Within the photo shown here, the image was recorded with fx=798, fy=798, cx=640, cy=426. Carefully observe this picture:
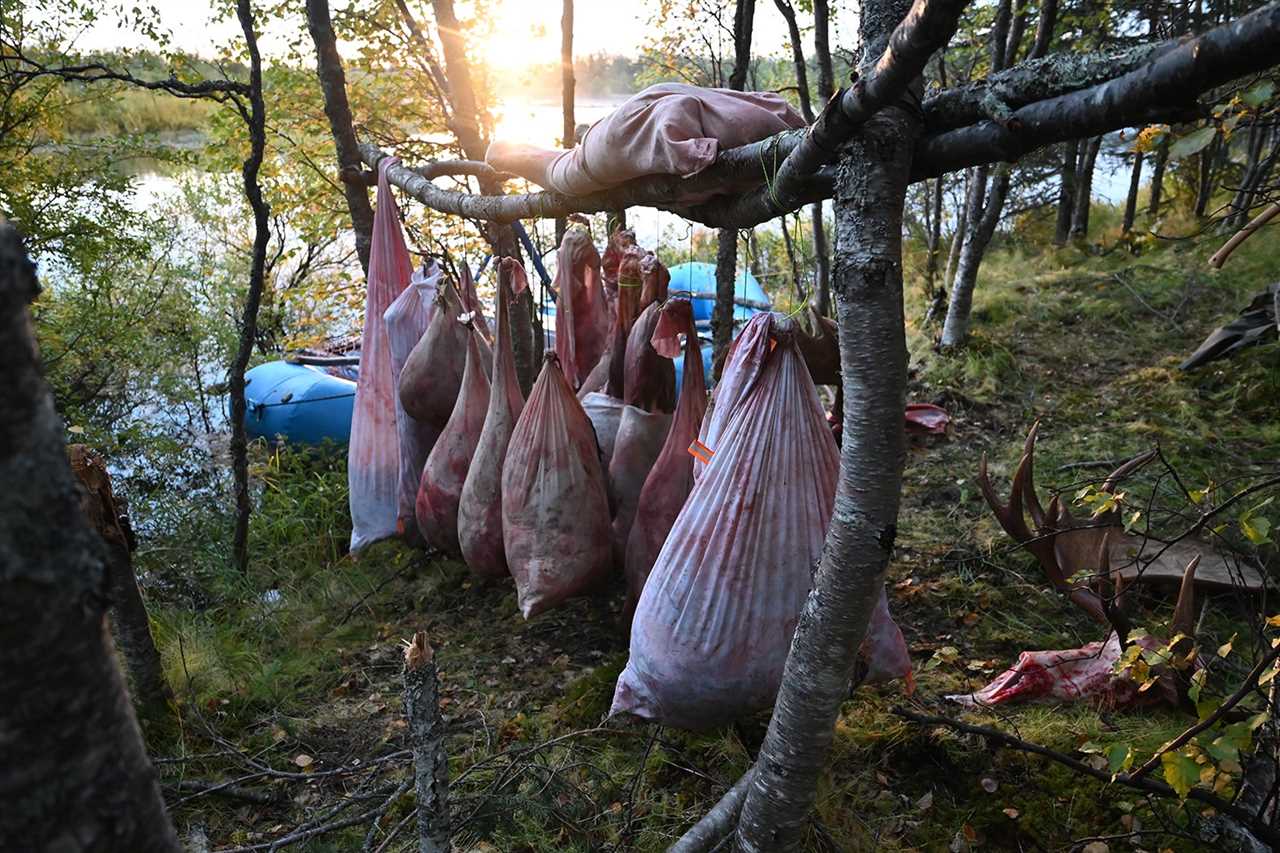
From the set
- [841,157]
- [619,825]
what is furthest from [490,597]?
[841,157]

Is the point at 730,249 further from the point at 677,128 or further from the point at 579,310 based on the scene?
the point at 677,128

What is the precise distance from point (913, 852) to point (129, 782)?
80.4 inches

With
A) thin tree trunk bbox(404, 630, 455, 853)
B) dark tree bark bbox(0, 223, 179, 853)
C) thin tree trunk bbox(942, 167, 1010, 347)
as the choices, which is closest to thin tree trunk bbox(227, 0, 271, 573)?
thin tree trunk bbox(404, 630, 455, 853)

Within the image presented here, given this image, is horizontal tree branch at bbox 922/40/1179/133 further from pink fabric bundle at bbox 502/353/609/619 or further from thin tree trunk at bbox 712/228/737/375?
thin tree trunk at bbox 712/228/737/375

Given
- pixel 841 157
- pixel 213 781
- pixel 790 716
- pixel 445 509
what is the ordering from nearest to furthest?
1. pixel 841 157
2. pixel 790 716
3. pixel 213 781
4. pixel 445 509

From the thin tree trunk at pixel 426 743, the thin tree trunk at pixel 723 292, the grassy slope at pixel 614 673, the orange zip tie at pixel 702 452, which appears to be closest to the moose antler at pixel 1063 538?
the grassy slope at pixel 614 673

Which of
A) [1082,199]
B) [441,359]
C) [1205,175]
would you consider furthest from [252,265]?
[1082,199]

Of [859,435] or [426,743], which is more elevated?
[859,435]

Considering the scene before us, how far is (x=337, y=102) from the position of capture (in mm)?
3705

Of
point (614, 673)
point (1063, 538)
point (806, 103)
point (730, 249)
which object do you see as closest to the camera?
point (614, 673)

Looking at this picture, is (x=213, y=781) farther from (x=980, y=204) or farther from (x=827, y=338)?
(x=980, y=204)

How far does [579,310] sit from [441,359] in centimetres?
59

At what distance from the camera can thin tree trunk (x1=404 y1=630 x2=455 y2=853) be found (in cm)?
126

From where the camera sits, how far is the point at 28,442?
1.64 ft
